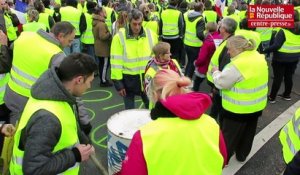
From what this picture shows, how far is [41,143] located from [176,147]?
917 millimetres

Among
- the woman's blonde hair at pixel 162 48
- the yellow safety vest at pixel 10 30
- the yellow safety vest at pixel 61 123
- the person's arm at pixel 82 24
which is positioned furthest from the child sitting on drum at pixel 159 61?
the yellow safety vest at pixel 10 30

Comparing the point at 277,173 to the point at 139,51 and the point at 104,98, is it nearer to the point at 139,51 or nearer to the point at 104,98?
the point at 139,51

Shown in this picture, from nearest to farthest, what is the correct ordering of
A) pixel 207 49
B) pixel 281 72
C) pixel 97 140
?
pixel 97 140 → pixel 207 49 → pixel 281 72

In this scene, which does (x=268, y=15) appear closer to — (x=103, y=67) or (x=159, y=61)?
(x=103, y=67)

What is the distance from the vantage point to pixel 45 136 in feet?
7.59

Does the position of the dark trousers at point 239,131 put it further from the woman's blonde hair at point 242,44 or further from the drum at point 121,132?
the drum at point 121,132

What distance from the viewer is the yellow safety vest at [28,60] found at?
12.8ft

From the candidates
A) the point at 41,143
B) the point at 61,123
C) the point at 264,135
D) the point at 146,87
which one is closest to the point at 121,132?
the point at 146,87

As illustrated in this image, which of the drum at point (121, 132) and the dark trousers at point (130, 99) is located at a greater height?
the drum at point (121, 132)

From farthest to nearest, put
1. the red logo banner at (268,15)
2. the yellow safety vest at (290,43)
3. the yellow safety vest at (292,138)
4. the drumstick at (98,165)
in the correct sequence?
the red logo banner at (268,15)
the yellow safety vest at (290,43)
the drumstick at (98,165)
the yellow safety vest at (292,138)

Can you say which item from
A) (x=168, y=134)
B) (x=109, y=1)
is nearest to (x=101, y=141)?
(x=168, y=134)

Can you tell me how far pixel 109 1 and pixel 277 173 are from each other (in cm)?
729

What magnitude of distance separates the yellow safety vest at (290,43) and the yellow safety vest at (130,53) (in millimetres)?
3083

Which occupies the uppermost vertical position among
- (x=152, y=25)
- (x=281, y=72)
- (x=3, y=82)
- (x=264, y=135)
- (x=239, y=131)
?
(x=3, y=82)
